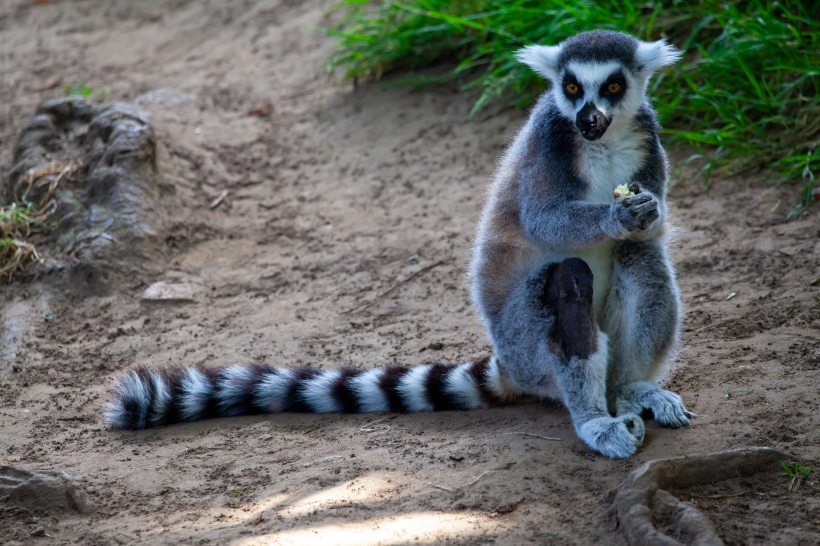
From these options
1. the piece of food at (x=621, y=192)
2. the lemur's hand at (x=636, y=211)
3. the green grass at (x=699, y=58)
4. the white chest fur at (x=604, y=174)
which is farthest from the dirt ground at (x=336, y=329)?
the piece of food at (x=621, y=192)

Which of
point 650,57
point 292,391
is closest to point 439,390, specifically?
point 292,391

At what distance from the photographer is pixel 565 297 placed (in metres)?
3.18

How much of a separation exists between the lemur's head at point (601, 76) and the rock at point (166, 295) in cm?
313

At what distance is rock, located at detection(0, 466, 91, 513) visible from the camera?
2.81 metres

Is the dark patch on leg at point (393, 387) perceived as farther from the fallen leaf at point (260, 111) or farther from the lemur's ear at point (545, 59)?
the fallen leaf at point (260, 111)

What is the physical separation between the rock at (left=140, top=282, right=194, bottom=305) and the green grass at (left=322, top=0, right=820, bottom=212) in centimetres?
295

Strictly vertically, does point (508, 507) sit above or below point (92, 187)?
below

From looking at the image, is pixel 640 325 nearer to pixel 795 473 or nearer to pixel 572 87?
pixel 795 473

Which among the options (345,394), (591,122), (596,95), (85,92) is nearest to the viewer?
(591,122)

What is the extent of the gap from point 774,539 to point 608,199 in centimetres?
162

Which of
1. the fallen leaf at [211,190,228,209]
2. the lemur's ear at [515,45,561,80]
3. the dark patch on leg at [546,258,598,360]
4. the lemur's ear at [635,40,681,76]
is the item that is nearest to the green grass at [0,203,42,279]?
the fallen leaf at [211,190,228,209]

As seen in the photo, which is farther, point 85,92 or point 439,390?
point 85,92

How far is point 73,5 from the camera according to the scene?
37.8 feet

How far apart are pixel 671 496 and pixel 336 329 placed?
2712mm
